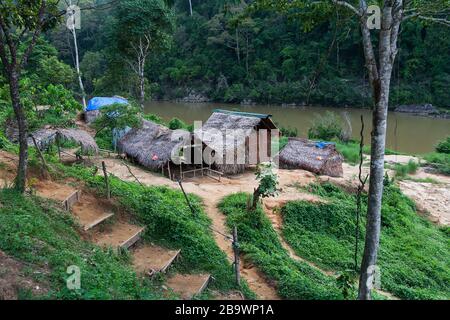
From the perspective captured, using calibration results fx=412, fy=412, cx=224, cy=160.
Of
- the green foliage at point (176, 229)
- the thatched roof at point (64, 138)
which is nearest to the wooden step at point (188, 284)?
the green foliage at point (176, 229)

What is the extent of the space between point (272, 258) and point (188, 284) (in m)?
2.14

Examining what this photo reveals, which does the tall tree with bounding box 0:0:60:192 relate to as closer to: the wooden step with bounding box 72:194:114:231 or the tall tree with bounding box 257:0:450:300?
the wooden step with bounding box 72:194:114:231

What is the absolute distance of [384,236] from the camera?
435 inches

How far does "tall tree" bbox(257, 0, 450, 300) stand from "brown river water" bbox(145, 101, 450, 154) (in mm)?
16941

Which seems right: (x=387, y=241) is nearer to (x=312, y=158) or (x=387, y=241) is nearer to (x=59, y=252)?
(x=312, y=158)

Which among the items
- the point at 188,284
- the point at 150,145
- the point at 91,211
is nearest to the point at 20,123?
the point at 91,211

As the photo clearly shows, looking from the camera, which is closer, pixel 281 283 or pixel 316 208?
pixel 281 283

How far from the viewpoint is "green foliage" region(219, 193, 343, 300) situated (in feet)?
22.1

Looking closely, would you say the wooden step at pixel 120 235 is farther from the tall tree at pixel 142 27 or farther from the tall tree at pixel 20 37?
the tall tree at pixel 142 27

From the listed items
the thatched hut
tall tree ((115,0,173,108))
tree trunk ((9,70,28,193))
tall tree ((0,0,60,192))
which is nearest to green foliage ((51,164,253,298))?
tree trunk ((9,70,28,193))
